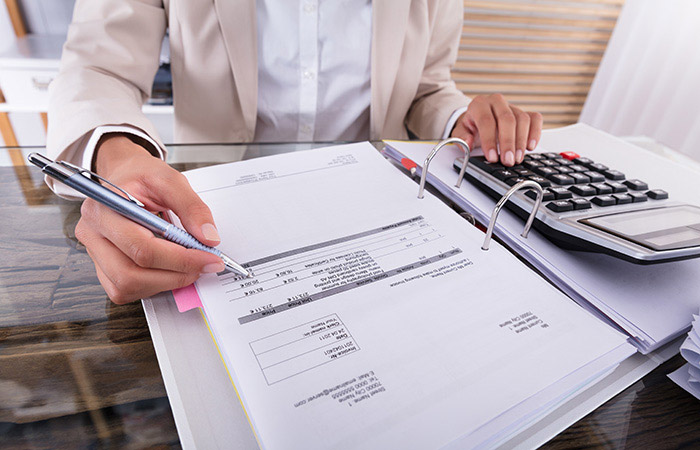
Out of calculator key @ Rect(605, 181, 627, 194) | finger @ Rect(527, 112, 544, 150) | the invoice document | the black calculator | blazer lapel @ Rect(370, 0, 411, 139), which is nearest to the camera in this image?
the invoice document

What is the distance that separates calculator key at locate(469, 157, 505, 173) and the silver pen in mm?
311

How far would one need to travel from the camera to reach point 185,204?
0.33 m

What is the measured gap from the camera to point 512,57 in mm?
2002

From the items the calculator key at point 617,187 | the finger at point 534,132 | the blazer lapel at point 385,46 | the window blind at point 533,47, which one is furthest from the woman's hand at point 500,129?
the window blind at point 533,47

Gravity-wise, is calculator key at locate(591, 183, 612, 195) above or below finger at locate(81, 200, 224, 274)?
above

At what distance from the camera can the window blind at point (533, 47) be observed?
1889 mm

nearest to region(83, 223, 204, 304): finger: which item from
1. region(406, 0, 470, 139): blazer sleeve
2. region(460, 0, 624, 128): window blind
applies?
region(406, 0, 470, 139): blazer sleeve

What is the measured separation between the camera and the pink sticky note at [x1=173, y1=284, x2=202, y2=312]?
29cm

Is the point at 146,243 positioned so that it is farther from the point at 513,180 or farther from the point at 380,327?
the point at 513,180

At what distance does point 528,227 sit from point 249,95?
53 centimetres

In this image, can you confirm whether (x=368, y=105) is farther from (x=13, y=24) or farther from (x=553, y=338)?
(x=13, y=24)

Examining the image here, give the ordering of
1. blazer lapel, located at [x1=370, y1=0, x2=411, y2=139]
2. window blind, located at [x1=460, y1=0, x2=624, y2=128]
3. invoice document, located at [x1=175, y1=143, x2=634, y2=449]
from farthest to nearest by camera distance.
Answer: window blind, located at [x1=460, y1=0, x2=624, y2=128]
blazer lapel, located at [x1=370, y1=0, x2=411, y2=139]
invoice document, located at [x1=175, y1=143, x2=634, y2=449]

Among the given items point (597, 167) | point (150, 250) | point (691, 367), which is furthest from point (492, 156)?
point (150, 250)

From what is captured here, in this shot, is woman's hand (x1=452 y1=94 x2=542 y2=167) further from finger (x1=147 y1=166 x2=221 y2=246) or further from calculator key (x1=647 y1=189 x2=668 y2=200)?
finger (x1=147 y1=166 x2=221 y2=246)
